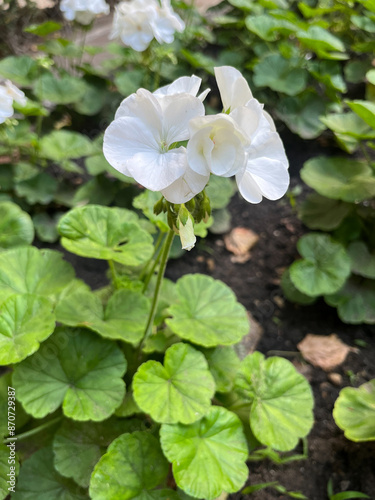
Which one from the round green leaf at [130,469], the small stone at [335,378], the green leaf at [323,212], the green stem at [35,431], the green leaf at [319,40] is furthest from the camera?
the green leaf at [319,40]

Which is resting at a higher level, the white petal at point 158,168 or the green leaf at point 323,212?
the white petal at point 158,168

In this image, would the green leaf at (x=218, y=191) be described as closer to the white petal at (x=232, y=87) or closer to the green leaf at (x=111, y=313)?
the green leaf at (x=111, y=313)

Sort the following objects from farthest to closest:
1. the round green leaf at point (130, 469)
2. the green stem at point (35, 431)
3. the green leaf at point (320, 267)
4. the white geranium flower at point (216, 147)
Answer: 1. the green leaf at point (320, 267)
2. the green stem at point (35, 431)
3. the round green leaf at point (130, 469)
4. the white geranium flower at point (216, 147)

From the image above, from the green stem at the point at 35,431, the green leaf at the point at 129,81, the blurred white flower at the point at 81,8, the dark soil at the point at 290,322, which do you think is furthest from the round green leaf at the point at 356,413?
the blurred white flower at the point at 81,8

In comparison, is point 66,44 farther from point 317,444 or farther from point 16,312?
point 317,444

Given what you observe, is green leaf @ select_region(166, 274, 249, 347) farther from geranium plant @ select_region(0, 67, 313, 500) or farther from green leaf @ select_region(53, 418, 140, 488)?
green leaf @ select_region(53, 418, 140, 488)

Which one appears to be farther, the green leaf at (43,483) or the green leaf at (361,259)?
the green leaf at (361,259)

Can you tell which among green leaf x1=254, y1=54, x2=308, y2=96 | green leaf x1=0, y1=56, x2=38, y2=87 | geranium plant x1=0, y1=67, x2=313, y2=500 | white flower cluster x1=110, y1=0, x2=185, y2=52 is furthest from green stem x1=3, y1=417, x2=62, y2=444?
green leaf x1=254, y1=54, x2=308, y2=96

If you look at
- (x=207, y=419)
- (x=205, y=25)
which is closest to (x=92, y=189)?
(x=207, y=419)

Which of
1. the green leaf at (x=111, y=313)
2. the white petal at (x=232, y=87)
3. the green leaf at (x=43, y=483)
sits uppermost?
the white petal at (x=232, y=87)
